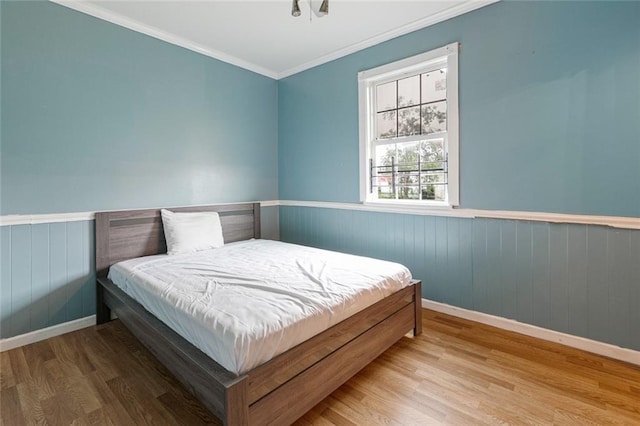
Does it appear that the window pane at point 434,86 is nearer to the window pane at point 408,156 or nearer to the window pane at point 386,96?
the window pane at point 386,96

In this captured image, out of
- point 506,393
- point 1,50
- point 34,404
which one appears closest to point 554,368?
point 506,393

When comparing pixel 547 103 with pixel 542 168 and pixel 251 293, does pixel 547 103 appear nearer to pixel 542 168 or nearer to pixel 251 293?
pixel 542 168

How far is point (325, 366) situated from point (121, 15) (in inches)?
128

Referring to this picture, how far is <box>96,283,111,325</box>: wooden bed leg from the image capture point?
266 centimetres

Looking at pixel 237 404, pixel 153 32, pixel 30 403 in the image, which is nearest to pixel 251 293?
pixel 237 404

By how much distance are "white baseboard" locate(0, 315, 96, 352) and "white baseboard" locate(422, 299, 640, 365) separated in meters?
3.01

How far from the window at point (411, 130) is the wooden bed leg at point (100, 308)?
8.44 ft

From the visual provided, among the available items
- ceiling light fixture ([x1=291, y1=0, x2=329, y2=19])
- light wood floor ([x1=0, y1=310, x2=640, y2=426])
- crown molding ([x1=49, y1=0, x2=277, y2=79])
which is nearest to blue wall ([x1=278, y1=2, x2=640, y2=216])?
light wood floor ([x1=0, y1=310, x2=640, y2=426])

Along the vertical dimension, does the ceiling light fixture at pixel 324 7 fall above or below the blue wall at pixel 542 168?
above

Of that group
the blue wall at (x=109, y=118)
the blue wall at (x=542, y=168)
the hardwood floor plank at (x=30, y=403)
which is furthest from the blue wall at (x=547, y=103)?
the hardwood floor plank at (x=30, y=403)

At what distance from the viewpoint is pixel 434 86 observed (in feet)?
9.46

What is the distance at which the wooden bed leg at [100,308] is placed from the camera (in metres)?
2.66

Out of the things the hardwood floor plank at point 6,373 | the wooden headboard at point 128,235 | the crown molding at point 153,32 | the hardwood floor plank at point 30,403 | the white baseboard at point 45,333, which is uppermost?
the crown molding at point 153,32

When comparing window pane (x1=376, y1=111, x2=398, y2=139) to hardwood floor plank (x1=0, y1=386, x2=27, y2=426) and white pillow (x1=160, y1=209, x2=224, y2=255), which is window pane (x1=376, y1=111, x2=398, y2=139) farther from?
hardwood floor plank (x1=0, y1=386, x2=27, y2=426)
